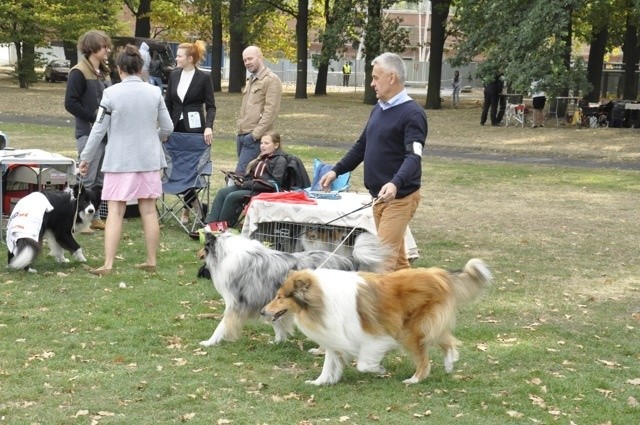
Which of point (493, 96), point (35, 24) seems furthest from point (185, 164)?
point (35, 24)

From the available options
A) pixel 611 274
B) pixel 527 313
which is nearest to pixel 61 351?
pixel 527 313

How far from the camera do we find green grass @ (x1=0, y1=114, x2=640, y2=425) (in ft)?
17.4

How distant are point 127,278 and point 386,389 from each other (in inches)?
139

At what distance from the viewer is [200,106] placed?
10.6m

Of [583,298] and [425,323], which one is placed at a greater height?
[425,323]

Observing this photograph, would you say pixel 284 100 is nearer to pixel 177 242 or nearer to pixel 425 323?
pixel 177 242

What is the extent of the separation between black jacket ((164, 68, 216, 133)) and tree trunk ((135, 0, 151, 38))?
33.5 meters

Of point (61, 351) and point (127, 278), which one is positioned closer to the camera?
point (61, 351)

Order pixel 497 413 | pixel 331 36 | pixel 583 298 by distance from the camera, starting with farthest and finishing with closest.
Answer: pixel 331 36 < pixel 583 298 < pixel 497 413

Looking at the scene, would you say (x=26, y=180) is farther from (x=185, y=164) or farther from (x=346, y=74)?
(x=346, y=74)

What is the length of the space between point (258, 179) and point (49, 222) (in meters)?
2.09

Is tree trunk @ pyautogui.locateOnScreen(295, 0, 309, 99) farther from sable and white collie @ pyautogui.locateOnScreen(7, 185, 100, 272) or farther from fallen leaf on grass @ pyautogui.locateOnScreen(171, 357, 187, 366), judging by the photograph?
fallen leaf on grass @ pyautogui.locateOnScreen(171, 357, 187, 366)

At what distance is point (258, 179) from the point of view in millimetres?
Answer: 9508

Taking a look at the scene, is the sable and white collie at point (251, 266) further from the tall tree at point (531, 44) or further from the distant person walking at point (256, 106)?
the tall tree at point (531, 44)
